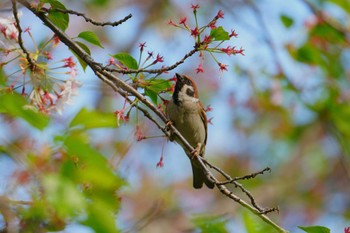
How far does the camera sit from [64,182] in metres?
1.70

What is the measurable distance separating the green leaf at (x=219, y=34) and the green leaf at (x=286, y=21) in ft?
10.2

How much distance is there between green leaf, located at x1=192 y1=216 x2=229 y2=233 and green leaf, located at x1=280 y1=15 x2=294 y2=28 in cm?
355

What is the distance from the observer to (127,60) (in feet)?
9.44

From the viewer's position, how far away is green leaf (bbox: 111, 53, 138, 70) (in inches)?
113

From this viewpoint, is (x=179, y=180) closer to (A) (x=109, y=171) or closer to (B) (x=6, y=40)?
(B) (x=6, y=40)

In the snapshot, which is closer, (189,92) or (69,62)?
(69,62)

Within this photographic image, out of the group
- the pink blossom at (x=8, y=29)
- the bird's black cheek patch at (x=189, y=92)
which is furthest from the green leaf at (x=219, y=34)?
the bird's black cheek patch at (x=189, y=92)

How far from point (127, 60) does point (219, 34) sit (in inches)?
18.8

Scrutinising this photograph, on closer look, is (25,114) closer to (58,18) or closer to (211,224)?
(211,224)

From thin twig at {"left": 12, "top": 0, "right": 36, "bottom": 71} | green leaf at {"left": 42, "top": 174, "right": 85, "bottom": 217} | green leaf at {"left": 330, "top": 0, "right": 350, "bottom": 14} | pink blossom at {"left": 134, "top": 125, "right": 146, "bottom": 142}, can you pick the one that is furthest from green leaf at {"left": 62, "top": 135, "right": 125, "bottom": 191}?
green leaf at {"left": 330, "top": 0, "right": 350, "bottom": 14}

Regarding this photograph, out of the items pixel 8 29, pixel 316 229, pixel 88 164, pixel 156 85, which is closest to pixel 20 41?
pixel 8 29

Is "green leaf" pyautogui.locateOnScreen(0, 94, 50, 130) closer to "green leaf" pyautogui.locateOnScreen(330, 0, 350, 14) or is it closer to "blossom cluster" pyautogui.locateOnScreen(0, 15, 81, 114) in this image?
"blossom cluster" pyautogui.locateOnScreen(0, 15, 81, 114)

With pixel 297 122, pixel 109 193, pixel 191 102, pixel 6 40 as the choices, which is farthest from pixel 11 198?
pixel 297 122

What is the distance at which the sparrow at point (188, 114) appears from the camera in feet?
14.3
